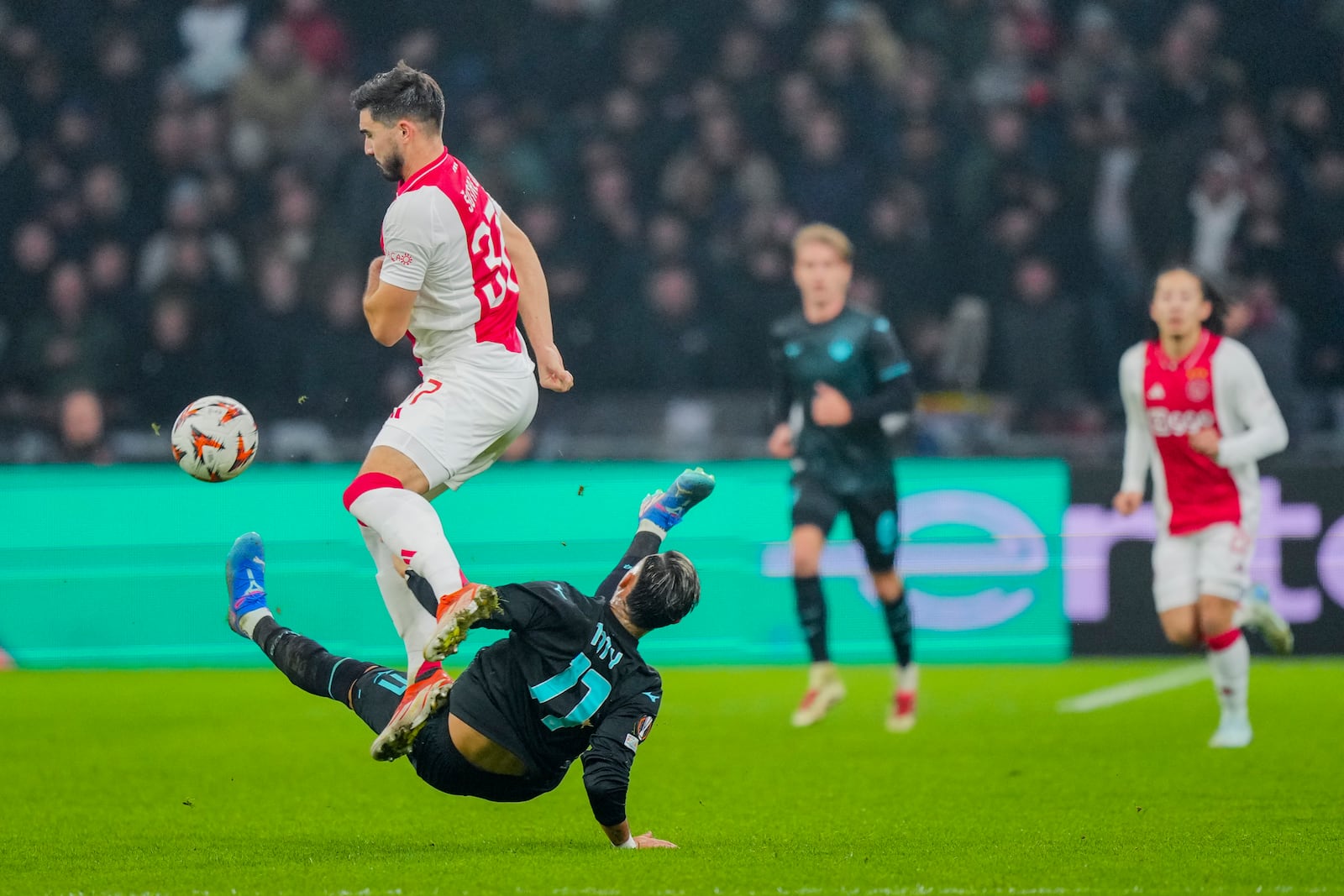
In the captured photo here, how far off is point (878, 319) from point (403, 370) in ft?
13.2

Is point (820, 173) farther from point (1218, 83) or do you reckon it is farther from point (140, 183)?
point (140, 183)

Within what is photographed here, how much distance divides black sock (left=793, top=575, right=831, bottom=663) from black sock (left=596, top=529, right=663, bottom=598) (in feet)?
9.42

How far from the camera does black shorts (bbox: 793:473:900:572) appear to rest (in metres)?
8.07

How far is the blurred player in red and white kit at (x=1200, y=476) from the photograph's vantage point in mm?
7262

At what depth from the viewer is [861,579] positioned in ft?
33.6

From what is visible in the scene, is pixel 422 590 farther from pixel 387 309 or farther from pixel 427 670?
pixel 387 309

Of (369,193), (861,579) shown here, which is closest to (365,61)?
(369,193)

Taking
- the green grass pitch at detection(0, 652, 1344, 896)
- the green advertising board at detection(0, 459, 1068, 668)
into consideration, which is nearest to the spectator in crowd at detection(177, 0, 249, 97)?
the green advertising board at detection(0, 459, 1068, 668)

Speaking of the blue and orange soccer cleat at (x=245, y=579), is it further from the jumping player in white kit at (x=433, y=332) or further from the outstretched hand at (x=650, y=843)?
the outstretched hand at (x=650, y=843)

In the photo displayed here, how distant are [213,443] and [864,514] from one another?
11.6 ft

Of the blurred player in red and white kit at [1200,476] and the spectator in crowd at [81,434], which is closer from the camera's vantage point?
the blurred player in red and white kit at [1200,476]

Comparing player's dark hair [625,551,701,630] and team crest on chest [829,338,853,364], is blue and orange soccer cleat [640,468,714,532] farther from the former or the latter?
team crest on chest [829,338,853,364]

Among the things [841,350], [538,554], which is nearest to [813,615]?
[841,350]

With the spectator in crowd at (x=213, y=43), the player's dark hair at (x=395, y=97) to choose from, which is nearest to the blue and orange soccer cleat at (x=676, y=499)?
the player's dark hair at (x=395, y=97)
